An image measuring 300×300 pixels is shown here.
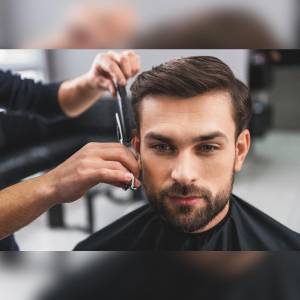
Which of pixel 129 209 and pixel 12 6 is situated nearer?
pixel 12 6

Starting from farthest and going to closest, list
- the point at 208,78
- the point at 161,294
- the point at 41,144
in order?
the point at 161,294, the point at 41,144, the point at 208,78

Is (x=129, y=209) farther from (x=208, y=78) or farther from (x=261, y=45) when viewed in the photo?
(x=261, y=45)

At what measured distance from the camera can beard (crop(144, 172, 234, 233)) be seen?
1189 mm

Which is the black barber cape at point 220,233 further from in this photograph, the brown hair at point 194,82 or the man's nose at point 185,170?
the brown hair at point 194,82

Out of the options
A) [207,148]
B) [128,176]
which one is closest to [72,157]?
[128,176]

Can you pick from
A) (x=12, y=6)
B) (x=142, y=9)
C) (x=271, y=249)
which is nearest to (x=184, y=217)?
(x=271, y=249)

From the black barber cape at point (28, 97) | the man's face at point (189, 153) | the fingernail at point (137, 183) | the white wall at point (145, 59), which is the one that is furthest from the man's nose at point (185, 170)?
the black barber cape at point (28, 97)

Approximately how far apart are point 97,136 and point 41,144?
19 centimetres

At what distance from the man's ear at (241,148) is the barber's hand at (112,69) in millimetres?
374

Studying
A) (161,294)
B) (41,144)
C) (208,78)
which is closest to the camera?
(208,78)

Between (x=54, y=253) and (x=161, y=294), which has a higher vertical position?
(x=54, y=253)

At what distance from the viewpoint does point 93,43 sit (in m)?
1.17

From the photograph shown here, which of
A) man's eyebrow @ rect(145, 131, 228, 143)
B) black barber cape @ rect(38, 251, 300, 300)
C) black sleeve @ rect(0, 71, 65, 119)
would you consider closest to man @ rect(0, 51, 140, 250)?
black sleeve @ rect(0, 71, 65, 119)

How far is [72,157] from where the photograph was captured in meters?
1.18
